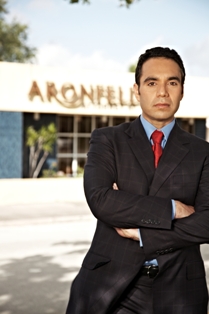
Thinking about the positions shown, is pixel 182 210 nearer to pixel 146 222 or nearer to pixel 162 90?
pixel 146 222

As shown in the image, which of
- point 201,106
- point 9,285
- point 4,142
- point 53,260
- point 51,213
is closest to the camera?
point 9,285

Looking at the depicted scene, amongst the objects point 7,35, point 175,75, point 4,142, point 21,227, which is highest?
point 7,35

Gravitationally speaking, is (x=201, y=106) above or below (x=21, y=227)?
above

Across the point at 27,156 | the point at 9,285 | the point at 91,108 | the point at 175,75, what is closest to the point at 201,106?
the point at 91,108

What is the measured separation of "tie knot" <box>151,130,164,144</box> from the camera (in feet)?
8.41

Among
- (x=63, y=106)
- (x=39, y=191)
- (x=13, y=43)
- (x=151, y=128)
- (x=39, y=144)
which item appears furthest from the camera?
(x=13, y=43)

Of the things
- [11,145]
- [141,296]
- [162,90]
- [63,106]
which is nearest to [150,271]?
[141,296]

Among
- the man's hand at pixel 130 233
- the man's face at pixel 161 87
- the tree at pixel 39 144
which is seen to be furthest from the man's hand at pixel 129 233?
the tree at pixel 39 144

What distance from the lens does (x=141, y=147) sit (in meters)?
2.50

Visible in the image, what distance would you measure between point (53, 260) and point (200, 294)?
648cm

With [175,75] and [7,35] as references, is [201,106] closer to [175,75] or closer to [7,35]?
[175,75]

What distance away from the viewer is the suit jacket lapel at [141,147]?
2447 mm

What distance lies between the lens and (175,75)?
2.47 m

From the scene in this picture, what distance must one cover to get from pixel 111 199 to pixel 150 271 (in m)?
0.39
